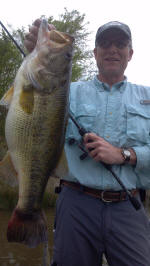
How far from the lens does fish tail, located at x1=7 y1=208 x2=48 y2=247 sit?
2.37m

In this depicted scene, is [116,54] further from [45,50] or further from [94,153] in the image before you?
[94,153]

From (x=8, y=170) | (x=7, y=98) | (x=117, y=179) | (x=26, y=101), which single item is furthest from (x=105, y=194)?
(x=7, y=98)

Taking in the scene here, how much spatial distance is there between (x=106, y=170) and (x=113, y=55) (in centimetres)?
124

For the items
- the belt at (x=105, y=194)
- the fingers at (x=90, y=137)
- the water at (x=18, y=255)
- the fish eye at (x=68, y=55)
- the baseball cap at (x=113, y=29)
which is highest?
the baseball cap at (x=113, y=29)

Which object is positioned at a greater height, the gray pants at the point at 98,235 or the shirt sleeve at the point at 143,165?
the shirt sleeve at the point at 143,165

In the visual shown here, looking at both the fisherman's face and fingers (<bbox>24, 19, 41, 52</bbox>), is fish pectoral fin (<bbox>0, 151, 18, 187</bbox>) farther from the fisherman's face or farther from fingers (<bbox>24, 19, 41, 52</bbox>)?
the fisherman's face

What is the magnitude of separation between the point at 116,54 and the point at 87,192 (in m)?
1.50

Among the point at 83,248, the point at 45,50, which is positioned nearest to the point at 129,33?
the point at 45,50

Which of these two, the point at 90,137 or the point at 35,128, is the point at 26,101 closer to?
the point at 35,128

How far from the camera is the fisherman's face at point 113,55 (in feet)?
9.84

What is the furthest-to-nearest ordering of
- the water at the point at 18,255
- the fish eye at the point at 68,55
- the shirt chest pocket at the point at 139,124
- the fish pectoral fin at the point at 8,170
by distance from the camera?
the water at the point at 18,255 < the shirt chest pocket at the point at 139,124 < the fish eye at the point at 68,55 < the fish pectoral fin at the point at 8,170

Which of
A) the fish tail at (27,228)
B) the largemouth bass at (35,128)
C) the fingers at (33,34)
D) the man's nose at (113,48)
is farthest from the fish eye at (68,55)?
the fish tail at (27,228)

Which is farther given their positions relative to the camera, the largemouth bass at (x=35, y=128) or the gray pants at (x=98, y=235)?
the gray pants at (x=98, y=235)

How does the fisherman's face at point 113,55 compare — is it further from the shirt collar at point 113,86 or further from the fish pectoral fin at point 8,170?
the fish pectoral fin at point 8,170
